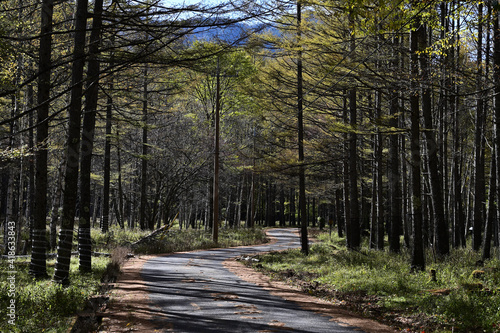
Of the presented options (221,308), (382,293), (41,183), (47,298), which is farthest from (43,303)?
(382,293)

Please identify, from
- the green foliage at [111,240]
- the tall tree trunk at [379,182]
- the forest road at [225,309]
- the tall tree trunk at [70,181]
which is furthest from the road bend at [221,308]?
the tall tree trunk at [379,182]

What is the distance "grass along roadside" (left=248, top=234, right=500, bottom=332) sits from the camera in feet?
21.9

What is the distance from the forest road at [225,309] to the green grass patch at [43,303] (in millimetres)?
1292

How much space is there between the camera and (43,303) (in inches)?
267

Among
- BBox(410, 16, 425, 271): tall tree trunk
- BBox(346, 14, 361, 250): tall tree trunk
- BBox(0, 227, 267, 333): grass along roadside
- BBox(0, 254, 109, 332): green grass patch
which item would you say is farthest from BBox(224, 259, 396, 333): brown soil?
BBox(346, 14, 361, 250): tall tree trunk

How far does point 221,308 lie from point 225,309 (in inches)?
4.2

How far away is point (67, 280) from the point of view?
29.2 feet

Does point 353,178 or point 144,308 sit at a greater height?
point 353,178

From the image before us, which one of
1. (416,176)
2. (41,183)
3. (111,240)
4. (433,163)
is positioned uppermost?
(433,163)

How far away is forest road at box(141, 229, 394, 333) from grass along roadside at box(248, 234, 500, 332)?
2.62ft

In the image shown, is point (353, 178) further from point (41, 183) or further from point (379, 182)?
point (41, 183)

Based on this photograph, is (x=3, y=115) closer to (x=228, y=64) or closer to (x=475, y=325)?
(x=228, y=64)

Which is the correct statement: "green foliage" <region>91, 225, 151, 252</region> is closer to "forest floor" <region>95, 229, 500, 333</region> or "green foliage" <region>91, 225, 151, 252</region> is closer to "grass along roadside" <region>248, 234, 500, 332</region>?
"forest floor" <region>95, 229, 500, 333</region>

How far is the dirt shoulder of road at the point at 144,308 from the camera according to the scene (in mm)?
6102
